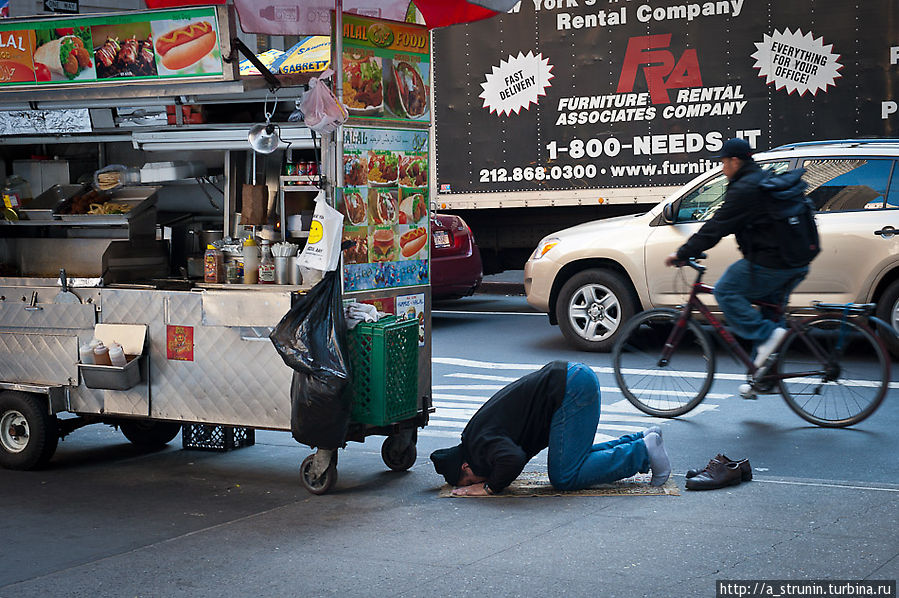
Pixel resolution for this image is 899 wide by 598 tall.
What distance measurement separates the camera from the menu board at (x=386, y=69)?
631 centimetres

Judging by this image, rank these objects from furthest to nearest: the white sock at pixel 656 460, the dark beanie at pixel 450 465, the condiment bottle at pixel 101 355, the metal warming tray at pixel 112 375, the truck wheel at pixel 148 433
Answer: the truck wheel at pixel 148 433 → the condiment bottle at pixel 101 355 → the metal warming tray at pixel 112 375 → the dark beanie at pixel 450 465 → the white sock at pixel 656 460

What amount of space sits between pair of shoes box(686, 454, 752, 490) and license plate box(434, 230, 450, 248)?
725 cm

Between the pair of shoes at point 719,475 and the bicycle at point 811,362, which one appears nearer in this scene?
the pair of shoes at point 719,475

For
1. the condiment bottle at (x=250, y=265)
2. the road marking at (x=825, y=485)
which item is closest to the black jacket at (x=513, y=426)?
the road marking at (x=825, y=485)

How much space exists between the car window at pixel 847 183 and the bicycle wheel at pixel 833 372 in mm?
2668

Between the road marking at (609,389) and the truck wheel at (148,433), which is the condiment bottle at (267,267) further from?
the road marking at (609,389)

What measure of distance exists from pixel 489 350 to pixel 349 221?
17.1 ft

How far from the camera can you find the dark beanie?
609 cm

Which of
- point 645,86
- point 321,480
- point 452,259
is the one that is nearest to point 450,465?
point 321,480

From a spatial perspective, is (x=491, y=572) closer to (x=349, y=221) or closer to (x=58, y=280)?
(x=349, y=221)

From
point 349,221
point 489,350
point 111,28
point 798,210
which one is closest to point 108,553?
point 349,221

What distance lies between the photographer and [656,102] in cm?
1316

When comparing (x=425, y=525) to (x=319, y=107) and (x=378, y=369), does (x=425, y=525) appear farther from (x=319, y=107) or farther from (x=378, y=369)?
(x=319, y=107)

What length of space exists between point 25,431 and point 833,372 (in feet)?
17.1
